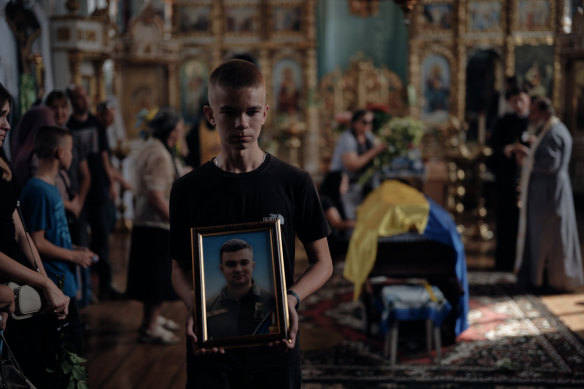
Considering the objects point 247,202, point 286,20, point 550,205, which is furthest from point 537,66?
point 247,202

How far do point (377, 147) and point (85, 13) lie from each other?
354cm

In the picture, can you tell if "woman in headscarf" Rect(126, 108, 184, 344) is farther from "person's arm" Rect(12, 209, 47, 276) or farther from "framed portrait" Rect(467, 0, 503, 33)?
"framed portrait" Rect(467, 0, 503, 33)

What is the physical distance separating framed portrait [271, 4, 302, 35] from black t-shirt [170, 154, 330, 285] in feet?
31.7

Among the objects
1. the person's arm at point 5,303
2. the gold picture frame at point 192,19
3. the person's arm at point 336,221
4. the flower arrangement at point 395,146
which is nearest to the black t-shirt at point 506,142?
the flower arrangement at point 395,146

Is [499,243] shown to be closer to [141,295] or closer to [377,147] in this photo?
[377,147]

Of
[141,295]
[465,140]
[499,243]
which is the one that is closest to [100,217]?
[141,295]

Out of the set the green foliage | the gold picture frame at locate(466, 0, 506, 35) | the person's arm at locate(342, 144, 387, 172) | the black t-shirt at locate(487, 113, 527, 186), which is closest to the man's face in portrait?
the green foliage

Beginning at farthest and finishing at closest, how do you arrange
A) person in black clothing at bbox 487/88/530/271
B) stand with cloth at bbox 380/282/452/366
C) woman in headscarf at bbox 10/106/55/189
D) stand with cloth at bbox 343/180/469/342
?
1. person in black clothing at bbox 487/88/530/271
2. stand with cloth at bbox 343/180/469/342
3. stand with cloth at bbox 380/282/452/366
4. woman in headscarf at bbox 10/106/55/189

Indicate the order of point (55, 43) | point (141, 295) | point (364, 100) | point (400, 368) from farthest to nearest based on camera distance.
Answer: point (364, 100)
point (55, 43)
point (141, 295)
point (400, 368)

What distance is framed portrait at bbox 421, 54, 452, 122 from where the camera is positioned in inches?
428

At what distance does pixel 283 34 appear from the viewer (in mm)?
11055

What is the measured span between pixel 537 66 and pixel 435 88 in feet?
5.58

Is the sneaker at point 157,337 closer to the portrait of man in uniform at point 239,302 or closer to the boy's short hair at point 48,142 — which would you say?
the boy's short hair at point 48,142

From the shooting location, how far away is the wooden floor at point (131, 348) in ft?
12.3
